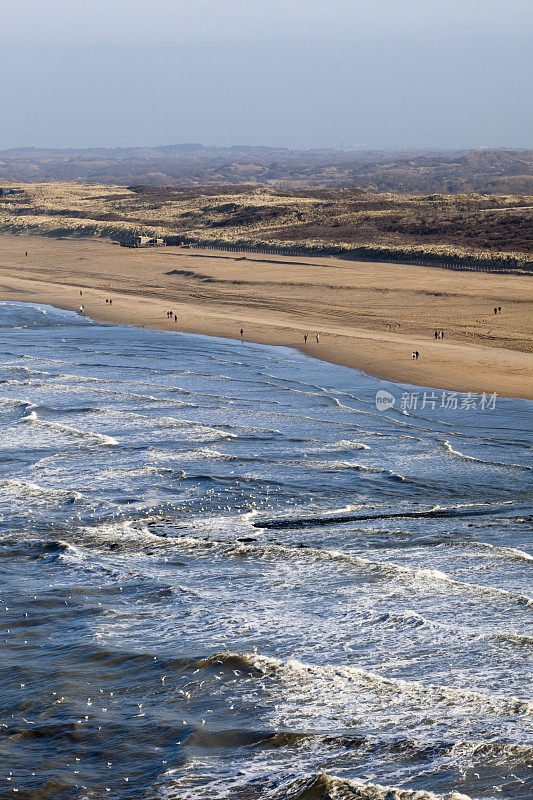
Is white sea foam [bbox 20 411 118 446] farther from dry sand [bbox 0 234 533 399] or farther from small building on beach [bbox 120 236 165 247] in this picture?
small building on beach [bbox 120 236 165 247]

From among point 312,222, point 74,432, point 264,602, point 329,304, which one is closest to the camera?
point 264,602

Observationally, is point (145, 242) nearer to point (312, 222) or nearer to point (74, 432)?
point (312, 222)

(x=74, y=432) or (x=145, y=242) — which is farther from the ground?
(x=145, y=242)

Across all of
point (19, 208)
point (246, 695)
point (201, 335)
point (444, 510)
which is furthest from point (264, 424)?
point (19, 208)

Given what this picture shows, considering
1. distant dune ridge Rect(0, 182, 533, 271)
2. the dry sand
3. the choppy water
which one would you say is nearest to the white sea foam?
the choppy water

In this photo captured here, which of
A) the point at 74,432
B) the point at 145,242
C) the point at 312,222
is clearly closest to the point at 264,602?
the point at 74,432

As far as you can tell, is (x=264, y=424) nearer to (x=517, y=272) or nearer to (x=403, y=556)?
(x=403, y=556)
